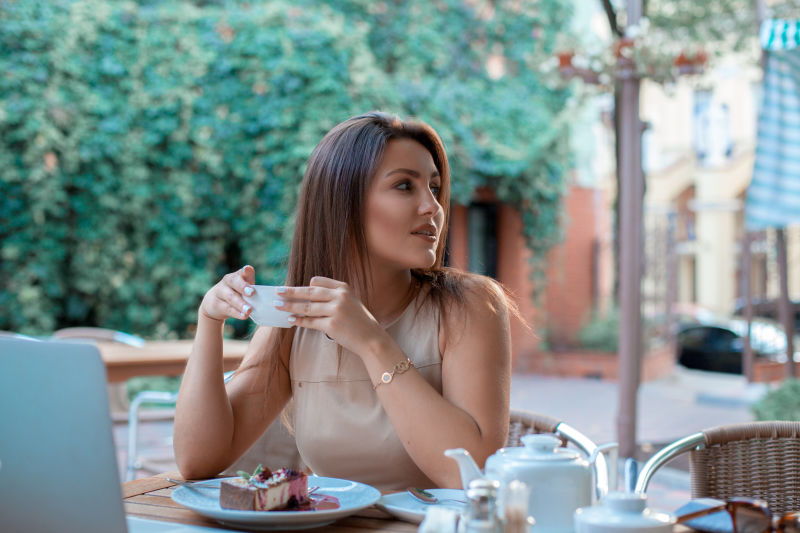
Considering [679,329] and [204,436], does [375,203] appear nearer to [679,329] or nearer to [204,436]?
[204,436]

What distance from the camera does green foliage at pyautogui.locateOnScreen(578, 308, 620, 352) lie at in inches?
418

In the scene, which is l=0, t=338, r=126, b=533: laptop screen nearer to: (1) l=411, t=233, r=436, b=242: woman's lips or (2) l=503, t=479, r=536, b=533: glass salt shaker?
Result: (2) l=503, t=479, r=536, b=533: glass salt shaker

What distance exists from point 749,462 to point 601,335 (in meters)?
9.14

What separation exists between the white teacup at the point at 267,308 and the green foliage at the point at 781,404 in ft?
13.9

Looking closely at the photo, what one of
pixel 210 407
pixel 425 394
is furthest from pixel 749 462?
pixel 210 407

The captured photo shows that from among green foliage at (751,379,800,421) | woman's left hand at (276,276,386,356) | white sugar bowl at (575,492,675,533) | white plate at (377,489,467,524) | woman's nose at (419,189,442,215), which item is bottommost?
green foliage at (751,379,800,421)

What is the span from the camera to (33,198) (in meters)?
6.81

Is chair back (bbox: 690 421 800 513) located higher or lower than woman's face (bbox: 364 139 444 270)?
lower

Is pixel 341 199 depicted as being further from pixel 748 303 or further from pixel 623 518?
pixel 748 303

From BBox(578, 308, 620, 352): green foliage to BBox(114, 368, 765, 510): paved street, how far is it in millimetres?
735

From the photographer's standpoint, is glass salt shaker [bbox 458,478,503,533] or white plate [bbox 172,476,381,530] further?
white plate [bbox 172,476,381,530]

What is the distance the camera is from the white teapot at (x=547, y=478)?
106 centimetres

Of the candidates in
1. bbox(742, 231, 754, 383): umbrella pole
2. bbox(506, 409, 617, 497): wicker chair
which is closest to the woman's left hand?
bbox(506, 409, 617, 497): wicker chair

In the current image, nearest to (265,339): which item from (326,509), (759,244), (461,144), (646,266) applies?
(326,509)
